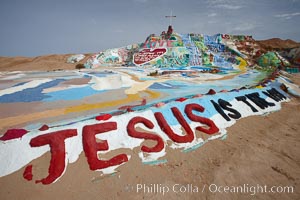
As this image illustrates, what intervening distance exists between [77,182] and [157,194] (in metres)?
1.68

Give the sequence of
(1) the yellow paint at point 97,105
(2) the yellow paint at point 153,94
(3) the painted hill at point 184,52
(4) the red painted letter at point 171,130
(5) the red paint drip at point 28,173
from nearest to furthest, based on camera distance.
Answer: (5) the red paint drip at point 28,173, (4) the red painted letter at point 171,130, (1) the yellow paint at point 97,105, (2) the yellow paint at point 153,94, (3) the painted hill at point 184,52

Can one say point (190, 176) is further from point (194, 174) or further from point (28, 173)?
point (28, 173)

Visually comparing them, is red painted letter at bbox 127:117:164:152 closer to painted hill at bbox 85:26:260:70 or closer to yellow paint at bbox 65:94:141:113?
yellow paint at bbox 65:94:141:113

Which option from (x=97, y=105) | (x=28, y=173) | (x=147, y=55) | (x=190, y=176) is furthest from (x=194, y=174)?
(x=147, y=55)

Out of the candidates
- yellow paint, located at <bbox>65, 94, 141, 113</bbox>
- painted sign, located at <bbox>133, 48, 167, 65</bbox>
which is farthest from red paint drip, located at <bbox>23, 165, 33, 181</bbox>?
painted sign, located at <bbox>133, 48, 167, 65</bbox>

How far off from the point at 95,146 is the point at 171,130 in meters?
2.32

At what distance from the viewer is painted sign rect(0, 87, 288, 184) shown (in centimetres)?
396

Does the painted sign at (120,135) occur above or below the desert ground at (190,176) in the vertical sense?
above

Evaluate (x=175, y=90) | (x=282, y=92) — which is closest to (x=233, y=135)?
(x=175, y=90)

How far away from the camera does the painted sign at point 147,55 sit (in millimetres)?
26297

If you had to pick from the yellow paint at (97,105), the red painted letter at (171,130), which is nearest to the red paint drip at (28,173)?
the red painted letter at (171,130)

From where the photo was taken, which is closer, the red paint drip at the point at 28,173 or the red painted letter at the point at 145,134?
the red paint drip at the point at 28,173

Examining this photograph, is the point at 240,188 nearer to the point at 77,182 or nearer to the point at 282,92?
the point at 77,182

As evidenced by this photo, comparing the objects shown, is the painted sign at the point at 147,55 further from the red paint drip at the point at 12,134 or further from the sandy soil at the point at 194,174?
the red paint drip at the point at 12,134
